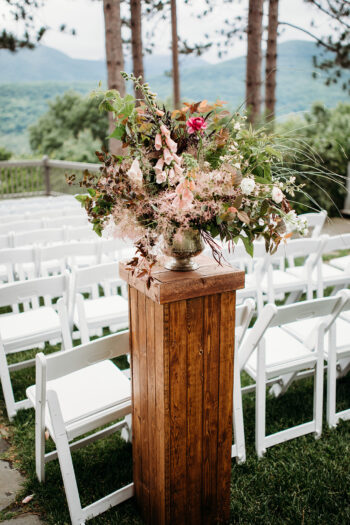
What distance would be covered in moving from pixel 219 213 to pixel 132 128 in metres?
0.46

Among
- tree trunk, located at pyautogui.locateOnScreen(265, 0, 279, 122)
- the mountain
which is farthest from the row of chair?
the mountain

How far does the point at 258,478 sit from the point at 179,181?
70.1 inches

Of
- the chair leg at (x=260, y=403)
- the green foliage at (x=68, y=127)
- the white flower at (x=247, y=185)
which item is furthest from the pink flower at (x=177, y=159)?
the green foliage at (x=68, y=127)

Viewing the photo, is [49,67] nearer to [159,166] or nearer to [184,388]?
[159,166]

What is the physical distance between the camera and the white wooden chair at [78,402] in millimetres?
Result: 1974

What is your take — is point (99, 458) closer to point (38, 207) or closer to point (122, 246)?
point (122, 246)

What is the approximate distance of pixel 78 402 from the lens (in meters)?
2.31

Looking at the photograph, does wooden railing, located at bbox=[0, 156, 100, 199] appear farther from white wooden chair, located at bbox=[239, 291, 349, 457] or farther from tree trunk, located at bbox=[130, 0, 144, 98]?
white wooden chair, located at bbox=[239, 291, 349, 457]

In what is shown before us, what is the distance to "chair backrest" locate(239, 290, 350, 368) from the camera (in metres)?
2.33

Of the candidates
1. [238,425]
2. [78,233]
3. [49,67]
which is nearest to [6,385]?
[238,425]

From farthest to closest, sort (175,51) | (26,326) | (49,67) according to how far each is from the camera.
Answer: (49,67)
(175,51)
(26,326)

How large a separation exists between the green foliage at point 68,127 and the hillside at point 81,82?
2.31 metres

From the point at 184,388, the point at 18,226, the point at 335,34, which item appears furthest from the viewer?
the point at 335,34

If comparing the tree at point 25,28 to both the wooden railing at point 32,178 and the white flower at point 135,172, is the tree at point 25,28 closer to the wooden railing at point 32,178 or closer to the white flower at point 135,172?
the wooden railing at point 32,178
